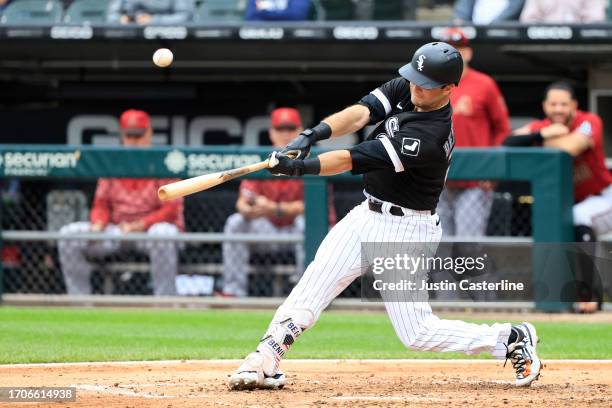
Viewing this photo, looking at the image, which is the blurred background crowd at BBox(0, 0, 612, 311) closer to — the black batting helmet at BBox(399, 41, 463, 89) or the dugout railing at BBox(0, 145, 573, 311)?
the dugout railing at BBox(0, 145, 573, 311)

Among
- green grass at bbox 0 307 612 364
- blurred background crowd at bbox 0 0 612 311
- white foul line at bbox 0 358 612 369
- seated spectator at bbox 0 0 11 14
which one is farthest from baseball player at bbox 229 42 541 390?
seated spectator at bbox 0 0 11 14

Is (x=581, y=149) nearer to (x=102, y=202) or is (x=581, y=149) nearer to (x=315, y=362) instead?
(x=315, y=362)

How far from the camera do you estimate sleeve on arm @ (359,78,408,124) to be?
213 inches

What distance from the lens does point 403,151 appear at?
496 centimetres

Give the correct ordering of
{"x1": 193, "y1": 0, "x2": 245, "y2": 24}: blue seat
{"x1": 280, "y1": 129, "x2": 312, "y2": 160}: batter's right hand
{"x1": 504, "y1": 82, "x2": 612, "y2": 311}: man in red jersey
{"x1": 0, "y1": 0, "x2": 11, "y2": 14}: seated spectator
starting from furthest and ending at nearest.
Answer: {"x1": 0, "y1": 0, "x2": 11, "y2": 14}: seated spectator < {"x1": 193, "y1": 0, "x2": 245, "y2": 24}: blue seat < {"x1": 504, "y1": 82, "x2": 612, "y2": 311}: man in red jersey < {"x1": 280, "y1": 129, "x2": 312, "y2": 160}: batter's right hand

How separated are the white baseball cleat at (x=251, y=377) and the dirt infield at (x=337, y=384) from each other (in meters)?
0.06

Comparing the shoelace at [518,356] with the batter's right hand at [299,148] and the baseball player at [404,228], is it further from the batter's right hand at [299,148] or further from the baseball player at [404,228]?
the batter's right hand at [299,148]

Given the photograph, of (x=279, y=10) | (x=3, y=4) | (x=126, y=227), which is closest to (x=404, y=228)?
(x=126, y=227)

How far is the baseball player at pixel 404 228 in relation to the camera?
16.7ft

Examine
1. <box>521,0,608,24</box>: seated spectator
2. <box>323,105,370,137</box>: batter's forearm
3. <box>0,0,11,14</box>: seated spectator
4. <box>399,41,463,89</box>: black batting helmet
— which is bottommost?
<box>323,105,370,137</box>: batter's forearm

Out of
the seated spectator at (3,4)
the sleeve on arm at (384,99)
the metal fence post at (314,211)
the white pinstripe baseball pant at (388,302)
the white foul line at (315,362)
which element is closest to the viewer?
the white pinstripe baseball pant at (388,302)

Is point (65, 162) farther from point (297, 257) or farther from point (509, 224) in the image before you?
point (509, 224)

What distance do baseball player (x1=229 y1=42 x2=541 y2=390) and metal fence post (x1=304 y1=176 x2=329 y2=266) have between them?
3.60m

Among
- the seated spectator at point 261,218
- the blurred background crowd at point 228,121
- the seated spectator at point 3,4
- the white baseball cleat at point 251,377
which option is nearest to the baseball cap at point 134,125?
the blurred background crowd at point 228,121
